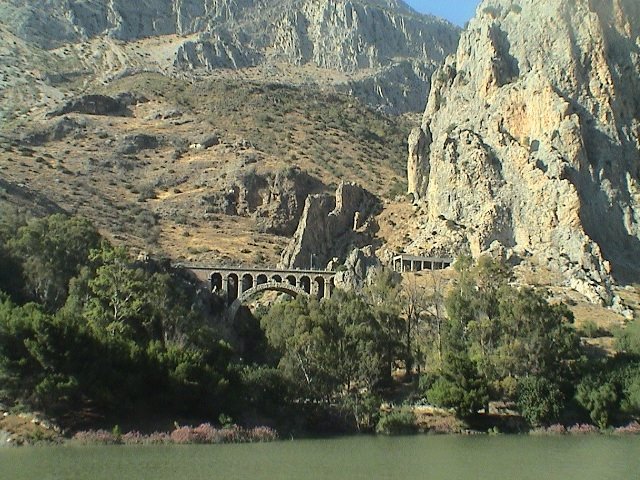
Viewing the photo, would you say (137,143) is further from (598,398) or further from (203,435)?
(598,398)

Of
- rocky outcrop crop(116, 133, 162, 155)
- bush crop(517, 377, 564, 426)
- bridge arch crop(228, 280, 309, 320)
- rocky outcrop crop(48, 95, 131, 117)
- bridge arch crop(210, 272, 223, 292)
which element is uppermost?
rocky outcrop crop(48, 95, 131, 117)

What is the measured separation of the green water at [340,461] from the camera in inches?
1169

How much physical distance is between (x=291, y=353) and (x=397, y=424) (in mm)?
6764

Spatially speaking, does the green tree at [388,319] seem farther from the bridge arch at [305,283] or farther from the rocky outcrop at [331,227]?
the rocky outcrop at [331,227]

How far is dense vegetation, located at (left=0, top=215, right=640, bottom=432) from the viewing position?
40.2 meters

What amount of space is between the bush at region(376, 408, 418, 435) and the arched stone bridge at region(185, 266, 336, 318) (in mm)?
29052

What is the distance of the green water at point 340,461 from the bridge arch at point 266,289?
106 feet

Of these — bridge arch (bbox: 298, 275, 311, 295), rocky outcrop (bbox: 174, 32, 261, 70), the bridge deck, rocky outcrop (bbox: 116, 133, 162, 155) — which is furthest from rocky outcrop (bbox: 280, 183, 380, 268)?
rocky outcrop (bbox: 174, 32, 261, 70)

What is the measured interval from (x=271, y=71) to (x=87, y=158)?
183 feet

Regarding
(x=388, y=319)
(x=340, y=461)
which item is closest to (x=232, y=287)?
(x=388, y=319)

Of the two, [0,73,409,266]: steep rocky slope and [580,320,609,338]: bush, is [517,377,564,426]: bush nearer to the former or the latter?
[580,320,609,338]: bush

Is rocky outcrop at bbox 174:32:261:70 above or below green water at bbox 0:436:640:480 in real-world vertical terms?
above

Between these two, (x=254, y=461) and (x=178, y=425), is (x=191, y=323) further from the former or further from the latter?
(x=254, y=461)

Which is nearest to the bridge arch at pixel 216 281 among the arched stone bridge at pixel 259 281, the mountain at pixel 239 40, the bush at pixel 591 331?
the arched stone bridge at pixel 259 281
